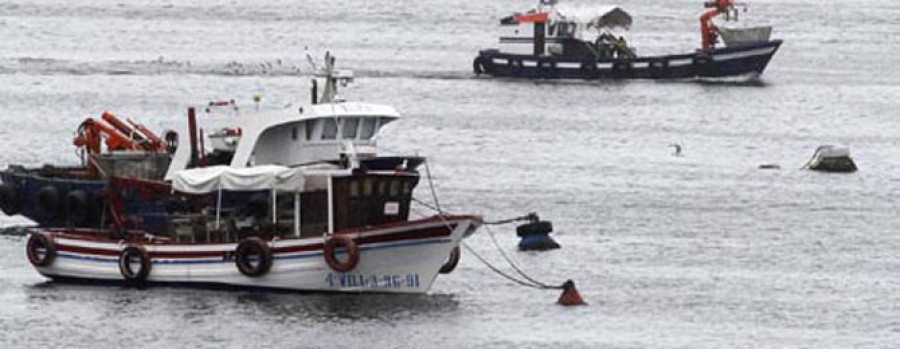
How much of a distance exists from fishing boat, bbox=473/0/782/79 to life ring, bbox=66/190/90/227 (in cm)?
5617

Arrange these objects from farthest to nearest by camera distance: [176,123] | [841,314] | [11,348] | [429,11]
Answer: [429,11] < [176,123] < [841,314] < [11,348]

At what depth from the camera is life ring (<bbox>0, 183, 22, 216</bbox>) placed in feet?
231

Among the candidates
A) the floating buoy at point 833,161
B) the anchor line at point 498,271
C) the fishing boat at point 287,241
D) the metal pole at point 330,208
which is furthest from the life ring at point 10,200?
the floating buoy at point 833,161

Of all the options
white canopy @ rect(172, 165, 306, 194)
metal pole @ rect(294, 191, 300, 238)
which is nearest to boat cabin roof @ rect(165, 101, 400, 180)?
white canopy @ rect(172, 165, 306, 194)

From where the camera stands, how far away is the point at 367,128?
64.9 metres

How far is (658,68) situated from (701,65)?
2.37 m

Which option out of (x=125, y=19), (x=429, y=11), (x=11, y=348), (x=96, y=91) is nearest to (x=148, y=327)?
(x=11, y=348)

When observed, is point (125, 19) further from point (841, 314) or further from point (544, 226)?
point (841, 314)

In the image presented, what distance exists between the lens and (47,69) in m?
126

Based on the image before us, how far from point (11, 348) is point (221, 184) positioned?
8177 mm

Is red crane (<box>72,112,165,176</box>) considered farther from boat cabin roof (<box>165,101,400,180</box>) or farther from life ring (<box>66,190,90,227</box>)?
boat cabin roof (<box>165,101,400,180</box>)

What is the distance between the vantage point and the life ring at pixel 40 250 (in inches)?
2456

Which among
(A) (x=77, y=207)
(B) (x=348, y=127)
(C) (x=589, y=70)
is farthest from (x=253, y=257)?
(C) (x=589, y=70)

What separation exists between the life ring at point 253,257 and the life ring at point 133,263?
232cm
